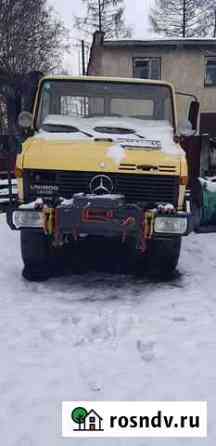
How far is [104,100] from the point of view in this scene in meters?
6.09

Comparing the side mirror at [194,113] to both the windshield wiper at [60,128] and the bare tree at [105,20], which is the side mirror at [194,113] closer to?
the windshield wiper at [60,128]

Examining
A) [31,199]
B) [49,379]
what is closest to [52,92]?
[31,199]

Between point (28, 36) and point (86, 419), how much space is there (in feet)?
82.0

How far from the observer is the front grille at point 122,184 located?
15.9ft

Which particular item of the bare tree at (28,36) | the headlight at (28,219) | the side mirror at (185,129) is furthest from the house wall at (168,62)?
the headlight at (28,219)

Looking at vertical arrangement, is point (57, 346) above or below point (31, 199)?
below

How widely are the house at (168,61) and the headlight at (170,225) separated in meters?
14.8

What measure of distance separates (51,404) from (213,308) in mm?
2191

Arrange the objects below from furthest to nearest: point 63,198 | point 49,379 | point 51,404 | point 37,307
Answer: point 63,198
point 37,307
point 49,379
point 51,404

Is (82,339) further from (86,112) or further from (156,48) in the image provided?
(156,48)

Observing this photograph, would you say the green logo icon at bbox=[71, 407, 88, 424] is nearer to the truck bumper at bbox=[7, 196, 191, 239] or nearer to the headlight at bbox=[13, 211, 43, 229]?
the truck bumper at bbox=[7, 196, 191, 239]

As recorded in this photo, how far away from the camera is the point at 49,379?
3279 millimetres

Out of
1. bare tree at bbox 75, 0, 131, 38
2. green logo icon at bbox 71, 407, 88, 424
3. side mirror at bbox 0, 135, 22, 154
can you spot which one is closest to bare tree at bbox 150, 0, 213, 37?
bare tree at bbox 75, 0, 131, 38

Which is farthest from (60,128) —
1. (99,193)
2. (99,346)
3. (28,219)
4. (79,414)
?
(79,414)
